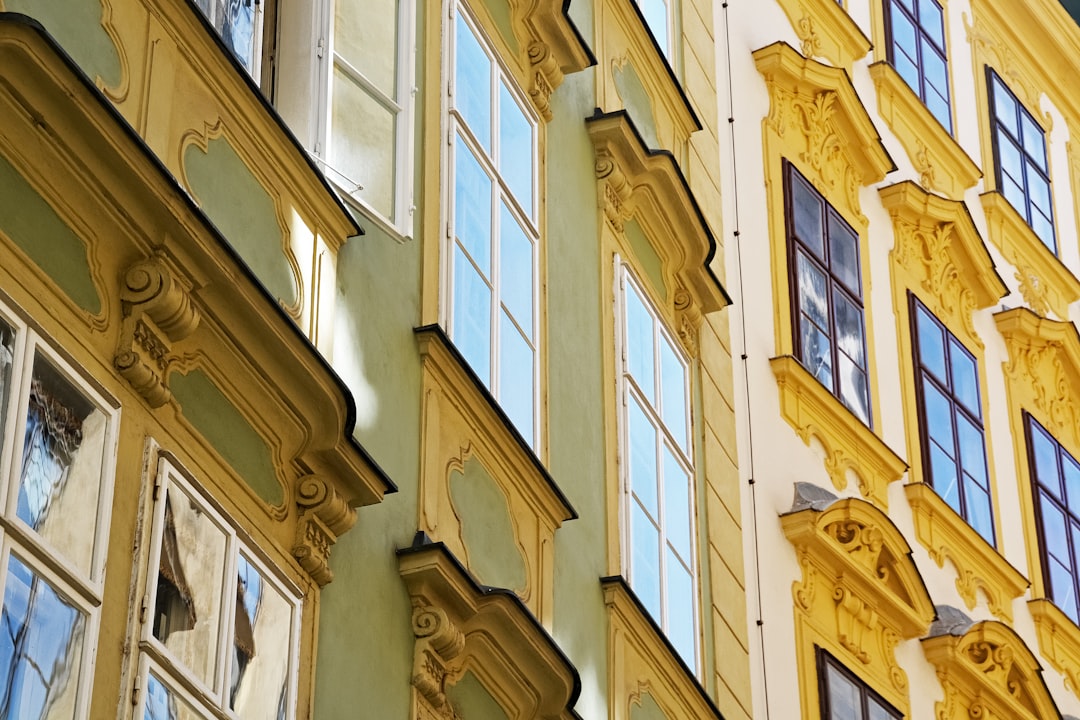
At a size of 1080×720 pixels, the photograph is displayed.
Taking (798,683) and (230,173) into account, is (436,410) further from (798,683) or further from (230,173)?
(798,683)

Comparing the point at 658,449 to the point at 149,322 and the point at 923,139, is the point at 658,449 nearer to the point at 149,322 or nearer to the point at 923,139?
the point at 149,322

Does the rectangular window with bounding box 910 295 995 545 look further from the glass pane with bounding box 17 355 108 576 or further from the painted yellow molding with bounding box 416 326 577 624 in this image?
the glass pane with bounding box 17 355 108 576

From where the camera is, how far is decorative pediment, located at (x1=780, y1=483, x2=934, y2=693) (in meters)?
10.7

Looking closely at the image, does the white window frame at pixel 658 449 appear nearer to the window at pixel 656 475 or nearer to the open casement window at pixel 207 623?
the window at pixel 656 475

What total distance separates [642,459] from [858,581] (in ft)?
7.94

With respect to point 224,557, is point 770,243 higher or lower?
higher

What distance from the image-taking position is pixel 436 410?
6953 millimetres

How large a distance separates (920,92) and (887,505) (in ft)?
12.4

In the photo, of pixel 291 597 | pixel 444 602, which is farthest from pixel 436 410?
pixel 291 597

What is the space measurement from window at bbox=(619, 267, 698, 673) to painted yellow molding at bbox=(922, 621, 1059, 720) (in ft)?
8.70

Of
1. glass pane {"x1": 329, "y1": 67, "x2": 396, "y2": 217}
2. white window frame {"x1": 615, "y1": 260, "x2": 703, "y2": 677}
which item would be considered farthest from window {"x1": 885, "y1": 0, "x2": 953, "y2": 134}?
glass pane {"x1": 329, "y1": 67, "x2": 396, "y2": 217}

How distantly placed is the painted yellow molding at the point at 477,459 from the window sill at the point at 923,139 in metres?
6.86

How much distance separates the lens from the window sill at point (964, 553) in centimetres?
1227

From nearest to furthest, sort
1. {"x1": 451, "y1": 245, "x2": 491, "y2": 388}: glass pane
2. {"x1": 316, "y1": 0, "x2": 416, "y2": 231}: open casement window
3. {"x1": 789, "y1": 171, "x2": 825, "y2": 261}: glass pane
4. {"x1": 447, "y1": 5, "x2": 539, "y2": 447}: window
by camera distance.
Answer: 1. {"x1": 316, "y1": 0, "x2": 416, "y2": 231}: open casement window
2. {"x1": 451, "y1": 245, "x2": 491, "y2": 388}: glass pane
3. {"x1": 447, "y1": 5, "x2": 539, "y2": 447}: window
4. {"x1": 789, "y1": 171, "x2": 825, "y2": 261}: glass pane
